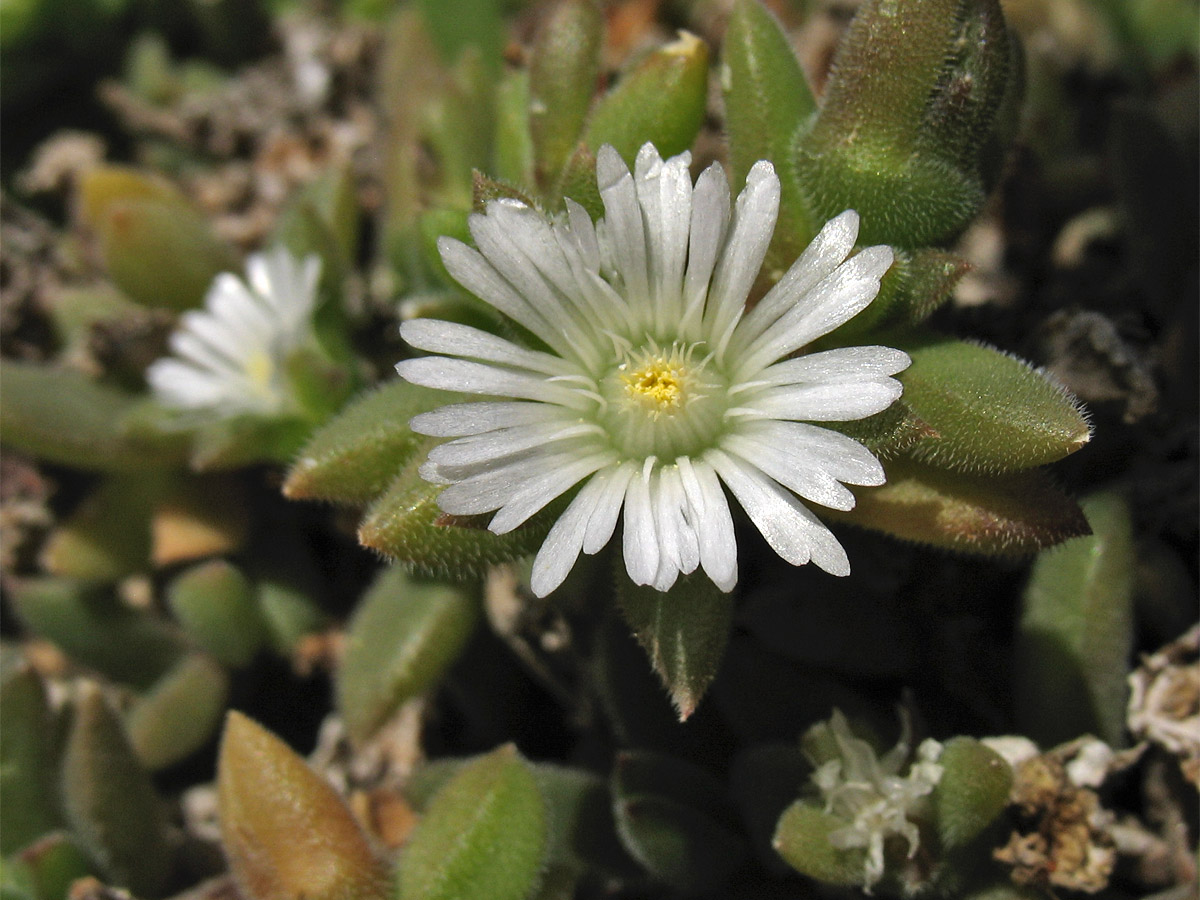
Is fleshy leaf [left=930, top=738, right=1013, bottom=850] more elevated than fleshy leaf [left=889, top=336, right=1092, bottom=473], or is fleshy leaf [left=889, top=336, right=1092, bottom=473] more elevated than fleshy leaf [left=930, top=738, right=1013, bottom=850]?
fleshy leaf [left=889, top=336, right=1092, bottom=473]

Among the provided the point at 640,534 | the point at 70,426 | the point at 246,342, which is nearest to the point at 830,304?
the point at 640,534

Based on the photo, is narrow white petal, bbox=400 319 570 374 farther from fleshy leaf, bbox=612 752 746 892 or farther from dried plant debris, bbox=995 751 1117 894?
dried plant debris, bbox=995 751 1117 894

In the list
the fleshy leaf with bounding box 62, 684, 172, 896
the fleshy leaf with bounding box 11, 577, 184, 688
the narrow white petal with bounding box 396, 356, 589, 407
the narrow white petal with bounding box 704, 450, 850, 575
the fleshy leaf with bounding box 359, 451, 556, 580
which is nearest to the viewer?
the narrow white petal with bounding box 704, 450, 850, 575

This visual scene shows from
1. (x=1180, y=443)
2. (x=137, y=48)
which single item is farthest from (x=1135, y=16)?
(x=137, y=48)

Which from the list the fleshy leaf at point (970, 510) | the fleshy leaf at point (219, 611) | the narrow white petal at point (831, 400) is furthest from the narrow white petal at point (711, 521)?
the fleshy leaf at point (219, 611)

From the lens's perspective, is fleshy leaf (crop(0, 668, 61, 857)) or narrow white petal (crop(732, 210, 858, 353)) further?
fleshy leaf (crop(0, 668, 61, 857))

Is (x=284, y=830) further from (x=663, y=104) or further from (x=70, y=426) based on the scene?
(x=663, y=104)

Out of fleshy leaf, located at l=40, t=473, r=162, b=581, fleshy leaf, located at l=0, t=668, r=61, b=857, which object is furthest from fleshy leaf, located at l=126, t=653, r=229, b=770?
fleshy leaf, located at l=40, t=473, r=162, b=581
